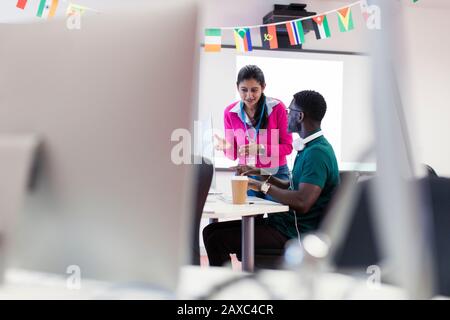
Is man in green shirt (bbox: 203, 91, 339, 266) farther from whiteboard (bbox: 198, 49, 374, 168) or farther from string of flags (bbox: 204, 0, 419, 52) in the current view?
whiteboard (bbox: 198, 49, 374, 168)

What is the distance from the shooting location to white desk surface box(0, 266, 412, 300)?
17.3 inches

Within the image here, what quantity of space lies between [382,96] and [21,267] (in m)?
0.40

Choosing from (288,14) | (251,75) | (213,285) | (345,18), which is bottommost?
(213,285)

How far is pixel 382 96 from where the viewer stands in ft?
1.47

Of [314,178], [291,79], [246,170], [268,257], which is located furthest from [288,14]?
[268,257]

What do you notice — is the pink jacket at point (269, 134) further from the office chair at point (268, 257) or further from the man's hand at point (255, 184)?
the office chair at point (268, 257)

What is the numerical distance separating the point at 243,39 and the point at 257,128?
134 cm

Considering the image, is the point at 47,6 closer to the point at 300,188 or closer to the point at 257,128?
the point at 257,128

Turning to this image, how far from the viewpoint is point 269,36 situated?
3729 millimetres

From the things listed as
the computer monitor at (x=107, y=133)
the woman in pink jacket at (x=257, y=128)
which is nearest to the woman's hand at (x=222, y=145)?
the woman in pink jacket at (x=257, y=128)

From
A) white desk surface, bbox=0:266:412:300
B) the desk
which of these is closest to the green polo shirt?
the desk

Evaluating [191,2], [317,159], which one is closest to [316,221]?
[317,159]

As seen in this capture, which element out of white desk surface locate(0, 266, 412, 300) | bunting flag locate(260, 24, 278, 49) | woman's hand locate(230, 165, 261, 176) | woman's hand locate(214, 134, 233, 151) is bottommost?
white desk surface locate(0, 266, 412, 300)

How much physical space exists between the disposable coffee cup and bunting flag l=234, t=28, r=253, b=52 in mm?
2041
